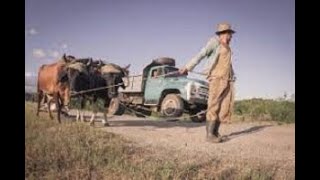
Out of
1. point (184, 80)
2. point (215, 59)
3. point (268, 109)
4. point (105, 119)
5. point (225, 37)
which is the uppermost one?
point (225, 37)

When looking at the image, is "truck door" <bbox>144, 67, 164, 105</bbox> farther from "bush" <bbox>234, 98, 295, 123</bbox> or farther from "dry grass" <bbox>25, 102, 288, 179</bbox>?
"bush" <bbox>234, 98, 295, 123</bbox>

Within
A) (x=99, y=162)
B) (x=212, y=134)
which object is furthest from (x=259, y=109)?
(x=99, y=162)

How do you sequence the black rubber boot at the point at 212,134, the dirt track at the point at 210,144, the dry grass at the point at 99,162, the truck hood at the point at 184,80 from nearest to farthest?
the dry grass at the point at 99,162
the dirt track at the point at 210,144
the black rubber boot at the point at 212,134
the truck hood at the point at 184,80

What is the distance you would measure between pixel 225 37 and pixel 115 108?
4.39 ft

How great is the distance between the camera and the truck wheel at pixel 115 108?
5164 millimetres

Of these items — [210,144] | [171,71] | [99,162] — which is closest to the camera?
[99,162]

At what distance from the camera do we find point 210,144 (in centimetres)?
485

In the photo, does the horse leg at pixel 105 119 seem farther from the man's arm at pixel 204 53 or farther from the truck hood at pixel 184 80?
the man's arm at pixel 204 53

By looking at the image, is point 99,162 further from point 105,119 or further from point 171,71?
point 171,71

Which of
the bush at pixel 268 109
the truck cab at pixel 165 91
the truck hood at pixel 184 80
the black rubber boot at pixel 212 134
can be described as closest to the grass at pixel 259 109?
the bush at pixel 268 109

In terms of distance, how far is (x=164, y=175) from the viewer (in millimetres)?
4301

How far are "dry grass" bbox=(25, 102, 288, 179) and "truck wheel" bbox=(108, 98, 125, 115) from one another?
1.42 feet
